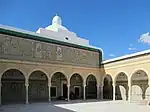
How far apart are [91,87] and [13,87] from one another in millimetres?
8522

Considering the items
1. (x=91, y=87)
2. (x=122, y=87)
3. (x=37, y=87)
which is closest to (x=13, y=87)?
(x=37, y=87)

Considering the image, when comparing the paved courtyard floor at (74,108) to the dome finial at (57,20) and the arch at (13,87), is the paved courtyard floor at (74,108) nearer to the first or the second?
the arch at (13,87)

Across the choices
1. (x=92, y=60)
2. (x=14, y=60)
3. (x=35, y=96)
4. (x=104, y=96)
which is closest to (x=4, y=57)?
(x=14, y=60)

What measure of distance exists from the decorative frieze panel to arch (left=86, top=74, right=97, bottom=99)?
2.31m

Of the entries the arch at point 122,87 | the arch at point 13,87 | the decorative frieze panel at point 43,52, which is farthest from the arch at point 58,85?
the arch at point 122,87

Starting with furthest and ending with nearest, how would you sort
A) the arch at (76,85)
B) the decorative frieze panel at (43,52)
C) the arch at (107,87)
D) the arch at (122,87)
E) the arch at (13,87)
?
the arch at (76,85)
the arch at (107,87)
the arch at (122,87)
the arch at (13,87)
the decorative frieze panel at (43,52)

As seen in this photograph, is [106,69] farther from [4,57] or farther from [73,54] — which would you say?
[4,57]

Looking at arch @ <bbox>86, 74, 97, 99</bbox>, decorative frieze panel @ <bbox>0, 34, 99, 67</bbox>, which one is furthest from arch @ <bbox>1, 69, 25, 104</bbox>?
arch @ <bbox>86, 74, 97, 99</bbox>

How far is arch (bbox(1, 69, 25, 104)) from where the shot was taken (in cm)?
1798

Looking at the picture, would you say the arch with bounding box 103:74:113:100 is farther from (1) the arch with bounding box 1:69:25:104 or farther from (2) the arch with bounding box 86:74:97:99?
(1) the arch with bounding box 1:69:25:104

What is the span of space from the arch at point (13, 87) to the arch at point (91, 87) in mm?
7148

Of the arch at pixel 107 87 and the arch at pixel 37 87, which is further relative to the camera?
the arch at pixel 107 87

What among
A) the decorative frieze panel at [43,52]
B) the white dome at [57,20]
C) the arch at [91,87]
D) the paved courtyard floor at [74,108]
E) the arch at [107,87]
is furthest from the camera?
the white dome at [57,20]

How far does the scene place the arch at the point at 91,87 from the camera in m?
23.0
